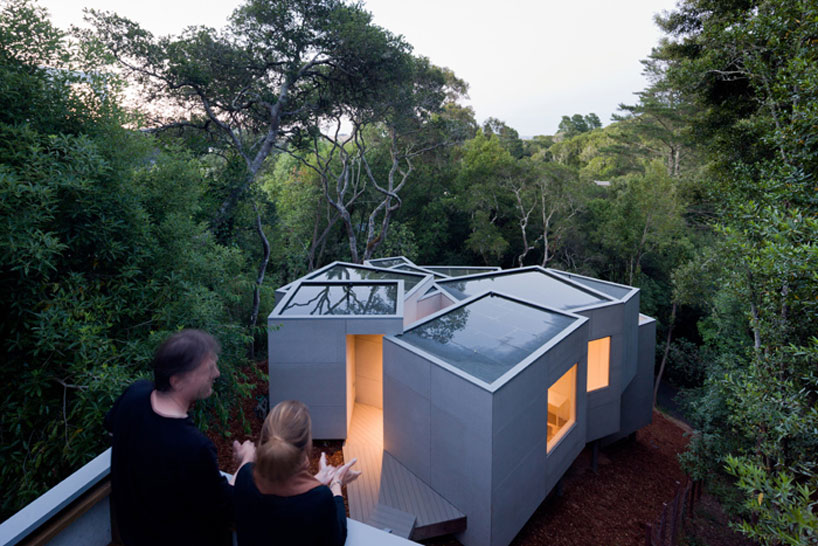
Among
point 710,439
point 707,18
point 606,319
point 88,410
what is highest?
point 707,18

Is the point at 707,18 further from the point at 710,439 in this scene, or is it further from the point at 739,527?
the point at 739,527

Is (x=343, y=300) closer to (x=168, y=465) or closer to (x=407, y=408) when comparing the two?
(x=407, y=408)

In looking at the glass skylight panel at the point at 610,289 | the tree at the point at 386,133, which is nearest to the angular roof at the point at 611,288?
the glass skylight panel at the point at 610,289

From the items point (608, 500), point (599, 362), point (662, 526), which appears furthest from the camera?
point (599, 362)

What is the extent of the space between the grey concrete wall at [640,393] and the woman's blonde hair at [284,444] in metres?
12.2

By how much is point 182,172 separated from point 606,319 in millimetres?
8734

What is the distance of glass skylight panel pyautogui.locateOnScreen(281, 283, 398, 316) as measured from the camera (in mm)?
8242

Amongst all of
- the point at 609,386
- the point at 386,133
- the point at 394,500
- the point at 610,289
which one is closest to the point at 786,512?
the point at 394,500

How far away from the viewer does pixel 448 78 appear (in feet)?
78.2

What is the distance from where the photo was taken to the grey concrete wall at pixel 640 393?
451 inches

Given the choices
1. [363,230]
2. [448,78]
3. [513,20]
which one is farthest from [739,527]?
[513,20]

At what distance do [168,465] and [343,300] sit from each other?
7322 millimetres

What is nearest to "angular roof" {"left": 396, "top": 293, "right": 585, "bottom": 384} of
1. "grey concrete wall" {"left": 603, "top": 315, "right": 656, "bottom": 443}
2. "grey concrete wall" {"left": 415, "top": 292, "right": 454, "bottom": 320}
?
"grey concrete wall" {"left": 415, "top": 292, "right": 454, "bottom": 320}

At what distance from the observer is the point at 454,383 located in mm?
6078
